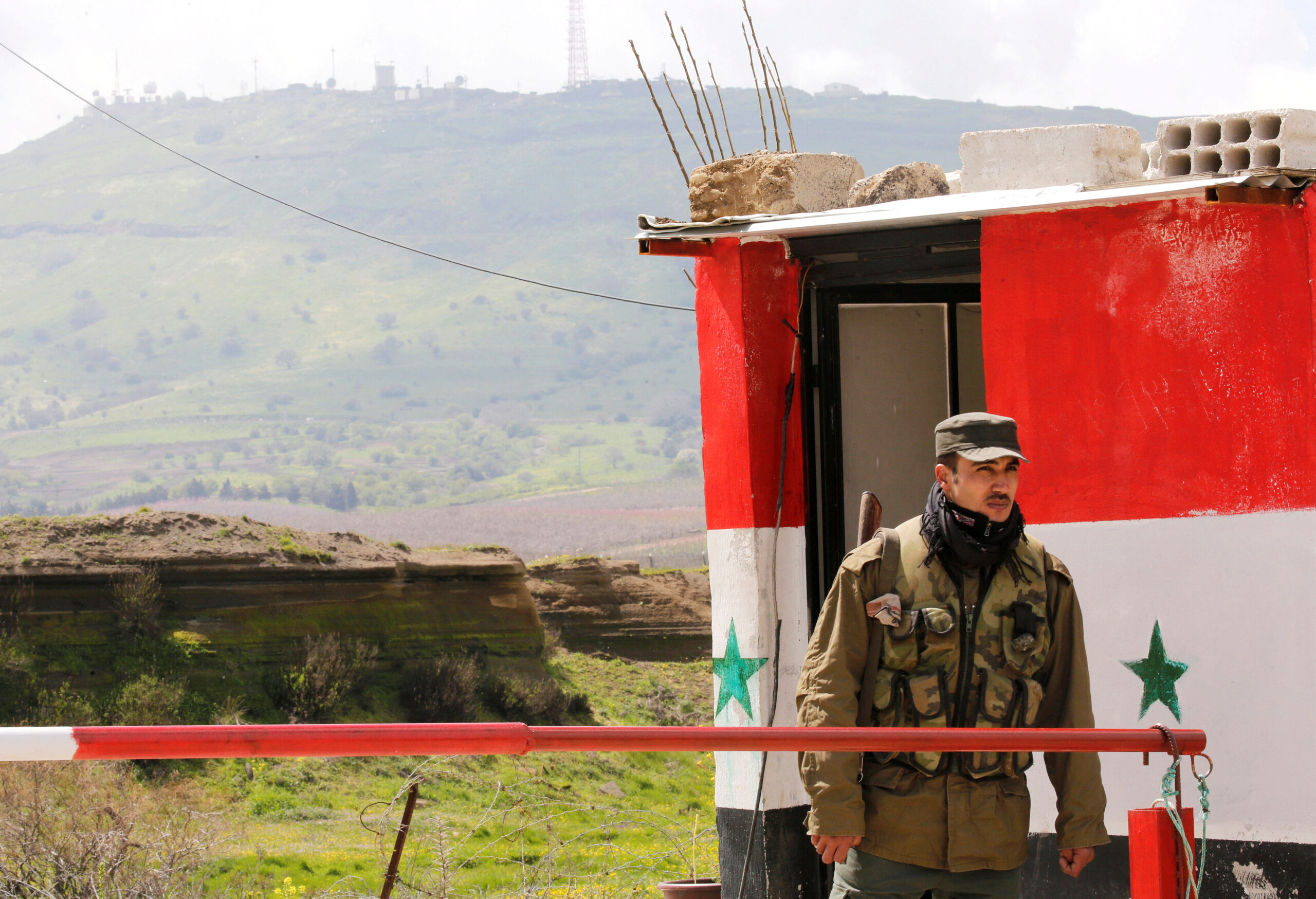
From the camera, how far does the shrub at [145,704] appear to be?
72.4 ft

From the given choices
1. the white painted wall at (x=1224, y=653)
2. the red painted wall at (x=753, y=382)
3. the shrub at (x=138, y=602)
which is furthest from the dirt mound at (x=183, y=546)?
the white painted wall at (x=1224, y=653)

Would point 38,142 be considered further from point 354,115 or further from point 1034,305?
point 1034,305

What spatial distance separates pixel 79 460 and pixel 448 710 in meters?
81.6

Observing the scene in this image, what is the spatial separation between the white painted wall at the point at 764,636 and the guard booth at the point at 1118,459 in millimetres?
10

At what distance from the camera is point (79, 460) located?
97.6 metres

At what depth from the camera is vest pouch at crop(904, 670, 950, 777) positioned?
301cm

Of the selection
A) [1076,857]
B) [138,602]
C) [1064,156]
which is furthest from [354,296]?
[1076,857]

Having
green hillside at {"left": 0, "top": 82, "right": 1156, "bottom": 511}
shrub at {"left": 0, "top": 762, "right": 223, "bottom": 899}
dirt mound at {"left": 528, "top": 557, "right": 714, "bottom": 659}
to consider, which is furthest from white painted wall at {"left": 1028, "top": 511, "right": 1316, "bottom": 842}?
green hillside at {"left": 0, "top": 82, "right": 1156, "bottom": 511}

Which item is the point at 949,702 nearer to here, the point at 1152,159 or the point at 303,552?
the point at 1152,159

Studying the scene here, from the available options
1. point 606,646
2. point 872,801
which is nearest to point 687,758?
point 606,646

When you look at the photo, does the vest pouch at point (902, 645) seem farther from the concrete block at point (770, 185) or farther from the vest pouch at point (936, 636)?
the concrete block at point (770, 185)

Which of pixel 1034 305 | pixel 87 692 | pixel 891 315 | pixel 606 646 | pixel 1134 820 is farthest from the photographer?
pixel 606 646

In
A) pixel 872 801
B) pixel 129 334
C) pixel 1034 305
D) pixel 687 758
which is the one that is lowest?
pixel 687 758

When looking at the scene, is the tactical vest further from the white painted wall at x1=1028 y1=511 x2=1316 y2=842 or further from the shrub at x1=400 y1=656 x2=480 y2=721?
the shrub at x1=400 y1=656 x2=480 y2=721
